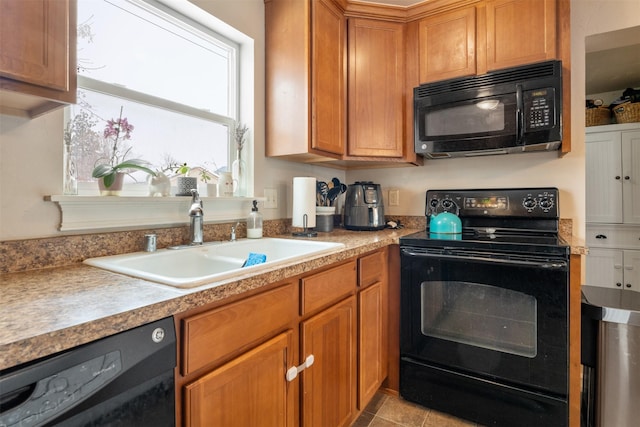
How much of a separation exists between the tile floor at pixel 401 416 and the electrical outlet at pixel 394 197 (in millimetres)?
1294

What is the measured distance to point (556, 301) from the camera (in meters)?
1.45

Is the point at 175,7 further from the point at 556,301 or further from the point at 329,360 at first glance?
the point at 556,301

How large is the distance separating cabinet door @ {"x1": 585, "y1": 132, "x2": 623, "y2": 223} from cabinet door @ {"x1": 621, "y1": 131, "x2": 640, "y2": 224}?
3 centimetres

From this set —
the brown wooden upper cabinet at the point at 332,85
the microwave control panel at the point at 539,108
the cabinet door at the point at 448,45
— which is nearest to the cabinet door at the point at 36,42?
the brown wooden upper cabinet at the point at 332,85

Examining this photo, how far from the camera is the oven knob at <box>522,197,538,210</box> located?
1946 millimetres

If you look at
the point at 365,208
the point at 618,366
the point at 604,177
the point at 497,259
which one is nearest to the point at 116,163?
the point at 365,208

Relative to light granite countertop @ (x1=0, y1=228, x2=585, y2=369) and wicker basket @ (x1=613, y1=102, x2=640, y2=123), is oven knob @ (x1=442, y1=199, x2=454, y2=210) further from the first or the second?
wicker basket @ (x1=613, y1=102, x2=640, y2=123)

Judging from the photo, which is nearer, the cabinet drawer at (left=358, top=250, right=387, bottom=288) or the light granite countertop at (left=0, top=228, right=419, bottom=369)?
the light granite countertop at (left=0, top=228, right=419, bottom=369)

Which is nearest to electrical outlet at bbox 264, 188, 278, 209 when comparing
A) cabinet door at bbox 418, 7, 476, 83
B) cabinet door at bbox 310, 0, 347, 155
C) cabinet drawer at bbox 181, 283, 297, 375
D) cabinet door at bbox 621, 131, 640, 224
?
cabinet door at bbox 310, 0, 347, 155

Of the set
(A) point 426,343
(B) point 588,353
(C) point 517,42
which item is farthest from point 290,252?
(C) point 517,42

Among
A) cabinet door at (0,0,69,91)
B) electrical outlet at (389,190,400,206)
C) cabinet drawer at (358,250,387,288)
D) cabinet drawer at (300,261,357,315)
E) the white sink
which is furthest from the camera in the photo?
electrical outlet at (389,190,400,206)

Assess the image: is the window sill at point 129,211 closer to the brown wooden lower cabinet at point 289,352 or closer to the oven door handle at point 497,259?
the brown wooden lower cabinet at point 289,352

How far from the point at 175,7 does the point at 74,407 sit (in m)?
1.62

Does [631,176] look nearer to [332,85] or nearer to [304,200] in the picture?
[332,85]
